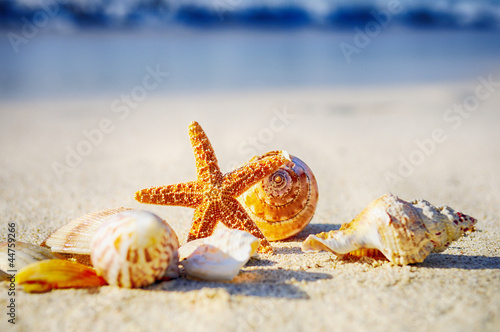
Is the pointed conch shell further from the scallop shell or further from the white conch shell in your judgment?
the scallop shell

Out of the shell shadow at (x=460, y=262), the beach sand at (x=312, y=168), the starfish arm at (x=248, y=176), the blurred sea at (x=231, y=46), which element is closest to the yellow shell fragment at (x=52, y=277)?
the beach sand at (x=312, y=168)

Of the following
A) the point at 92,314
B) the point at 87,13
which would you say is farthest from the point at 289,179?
the point at 87,13

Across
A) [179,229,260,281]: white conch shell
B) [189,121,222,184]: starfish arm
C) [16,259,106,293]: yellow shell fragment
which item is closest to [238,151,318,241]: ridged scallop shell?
[189,121,222,184]: starfish arm

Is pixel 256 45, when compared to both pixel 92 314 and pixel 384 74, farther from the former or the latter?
pixel 92 314

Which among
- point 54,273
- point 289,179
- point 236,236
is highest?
point 289,179

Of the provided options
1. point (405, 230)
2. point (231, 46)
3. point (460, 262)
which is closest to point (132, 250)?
point (405, 230)

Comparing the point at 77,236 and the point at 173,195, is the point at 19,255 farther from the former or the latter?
the point at 173,195

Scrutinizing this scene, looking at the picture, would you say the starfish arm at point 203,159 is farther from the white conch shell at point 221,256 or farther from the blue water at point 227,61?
the blue water at point 227,61
